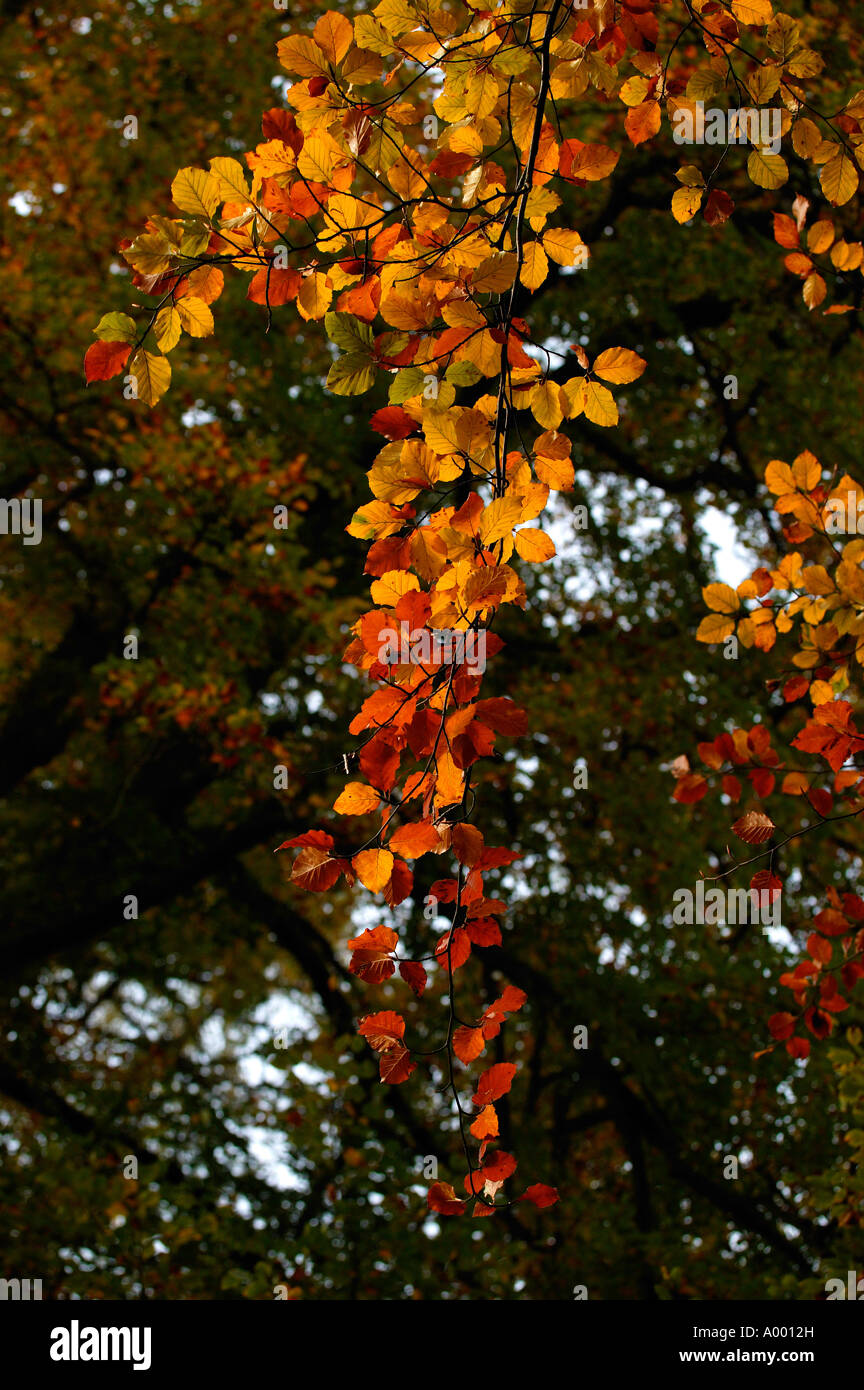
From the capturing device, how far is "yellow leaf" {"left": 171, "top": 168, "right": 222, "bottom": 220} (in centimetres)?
192

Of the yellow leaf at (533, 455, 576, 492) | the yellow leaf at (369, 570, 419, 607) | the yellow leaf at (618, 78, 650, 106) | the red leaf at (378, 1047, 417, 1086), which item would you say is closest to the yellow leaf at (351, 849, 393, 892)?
the red leaf at (378, 1047, 417, 1086)

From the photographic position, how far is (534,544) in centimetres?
210

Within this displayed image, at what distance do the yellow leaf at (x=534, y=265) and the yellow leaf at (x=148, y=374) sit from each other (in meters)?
0.78

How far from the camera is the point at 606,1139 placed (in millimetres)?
10094

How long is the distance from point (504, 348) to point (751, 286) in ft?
23.5

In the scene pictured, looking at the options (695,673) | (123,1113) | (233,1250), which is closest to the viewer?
(233,1250)

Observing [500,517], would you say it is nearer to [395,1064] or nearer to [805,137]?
[395,1064]

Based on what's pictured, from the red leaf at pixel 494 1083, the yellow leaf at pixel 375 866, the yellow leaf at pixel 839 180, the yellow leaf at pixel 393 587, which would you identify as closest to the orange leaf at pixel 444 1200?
the red leaf at pixel 494 1083

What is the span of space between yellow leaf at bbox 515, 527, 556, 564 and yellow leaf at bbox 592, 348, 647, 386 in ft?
1.02

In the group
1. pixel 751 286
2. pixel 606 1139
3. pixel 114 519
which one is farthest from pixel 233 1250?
pixel 751 286

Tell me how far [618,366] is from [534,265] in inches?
14.3

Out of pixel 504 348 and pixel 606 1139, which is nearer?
pixel 504 348
